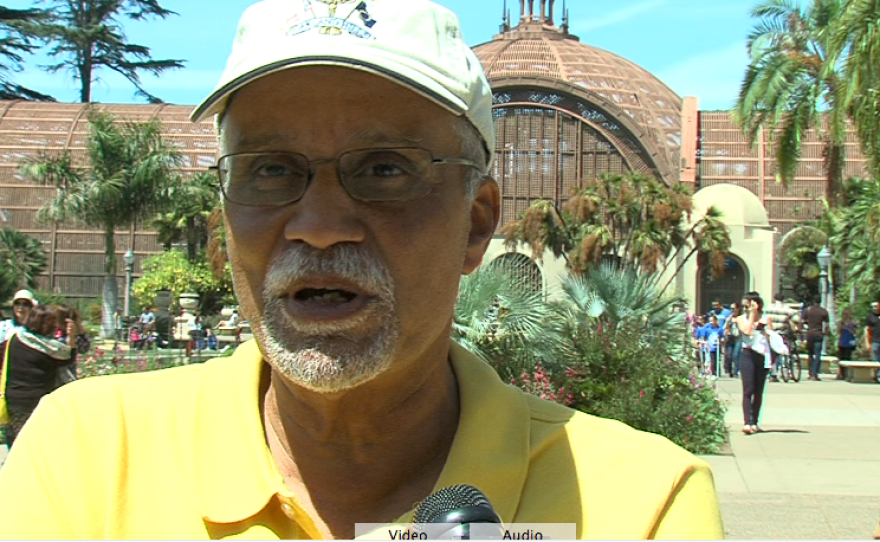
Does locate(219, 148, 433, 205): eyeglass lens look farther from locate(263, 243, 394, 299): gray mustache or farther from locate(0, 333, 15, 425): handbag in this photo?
locate(0, 333, 15, 425): handbag

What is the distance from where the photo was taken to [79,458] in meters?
1.47

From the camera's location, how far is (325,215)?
1.44 metres

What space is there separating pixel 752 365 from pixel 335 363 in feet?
33.4

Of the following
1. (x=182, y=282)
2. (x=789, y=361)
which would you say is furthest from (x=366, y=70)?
(x=182, y=282)

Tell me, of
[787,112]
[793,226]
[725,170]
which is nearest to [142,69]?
[725,170]

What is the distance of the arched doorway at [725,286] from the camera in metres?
40.8

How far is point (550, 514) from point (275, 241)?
569mm

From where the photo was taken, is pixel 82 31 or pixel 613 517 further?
pixel 82 31

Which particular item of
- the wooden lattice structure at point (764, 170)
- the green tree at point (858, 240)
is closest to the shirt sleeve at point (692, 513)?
the green tree at point (858, 240)

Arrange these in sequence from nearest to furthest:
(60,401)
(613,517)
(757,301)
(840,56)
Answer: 1. (613,517)
2. (60,401)
3. (757,301)
4. (840,56)

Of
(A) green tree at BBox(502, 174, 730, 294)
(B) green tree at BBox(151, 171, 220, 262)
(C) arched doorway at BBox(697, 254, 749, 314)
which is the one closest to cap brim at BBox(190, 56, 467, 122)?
(A) green tree at BBox(502, 174, 730, 294)

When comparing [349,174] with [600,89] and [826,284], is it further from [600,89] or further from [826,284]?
[600,89]

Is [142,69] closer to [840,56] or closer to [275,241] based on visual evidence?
[840,56]

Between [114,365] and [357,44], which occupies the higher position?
[357,44]
